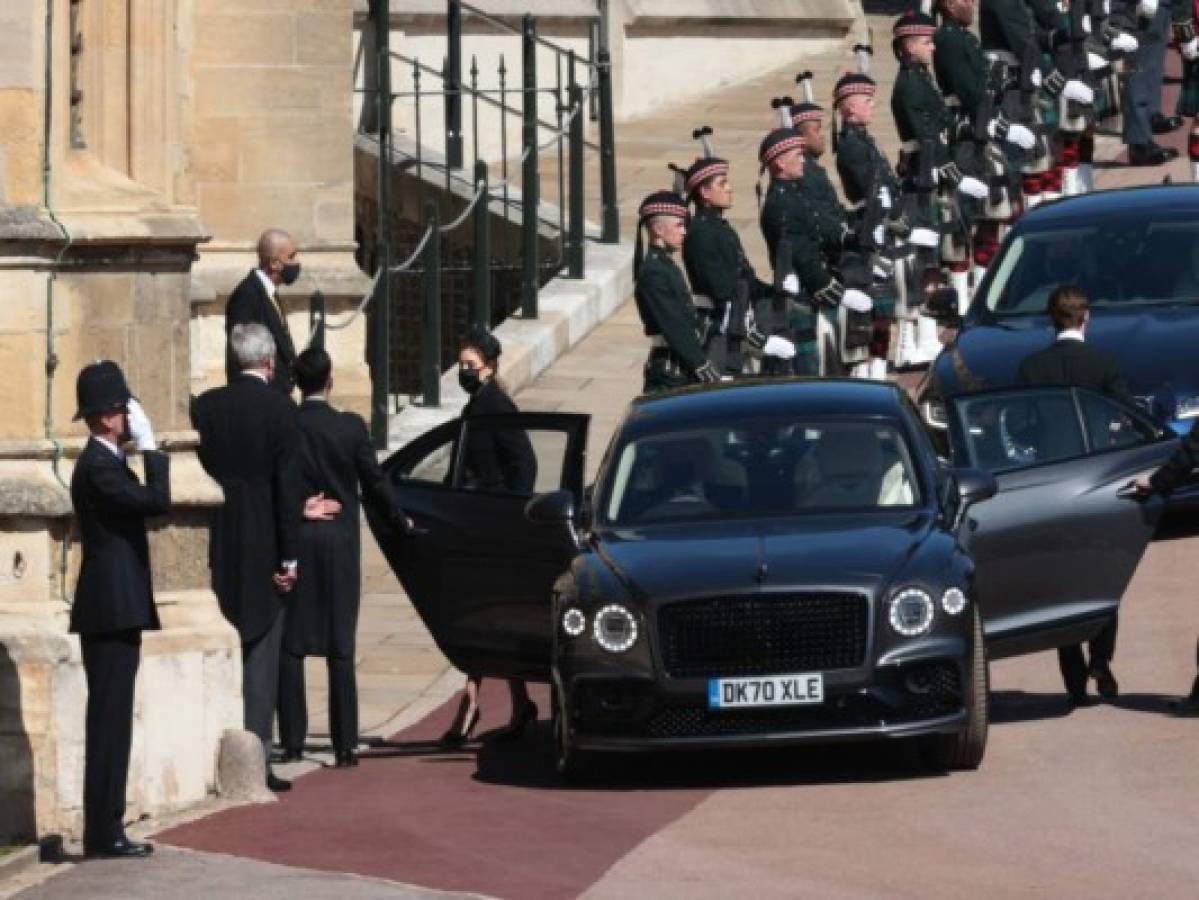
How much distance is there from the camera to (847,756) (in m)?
18.4

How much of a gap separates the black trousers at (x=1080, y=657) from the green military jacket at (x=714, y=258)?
584 cm

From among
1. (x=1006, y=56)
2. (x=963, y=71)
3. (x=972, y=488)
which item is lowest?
(x=972, y=488)

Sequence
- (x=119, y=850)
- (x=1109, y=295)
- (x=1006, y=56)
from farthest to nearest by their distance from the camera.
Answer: (x=1006, y=56) < (x=1109, y=295) < (x=119, y=850)

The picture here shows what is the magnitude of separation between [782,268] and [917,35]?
438cm

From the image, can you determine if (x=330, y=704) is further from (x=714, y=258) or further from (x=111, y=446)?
(x=714, y=258)

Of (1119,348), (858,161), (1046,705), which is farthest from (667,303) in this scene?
(1046,705)

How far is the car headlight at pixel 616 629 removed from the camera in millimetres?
17562

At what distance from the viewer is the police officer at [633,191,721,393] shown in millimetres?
23516

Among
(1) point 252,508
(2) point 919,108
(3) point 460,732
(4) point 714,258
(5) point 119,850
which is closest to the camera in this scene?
(5) point 119,850

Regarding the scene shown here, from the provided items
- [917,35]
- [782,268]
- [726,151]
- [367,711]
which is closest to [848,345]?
[782,268]

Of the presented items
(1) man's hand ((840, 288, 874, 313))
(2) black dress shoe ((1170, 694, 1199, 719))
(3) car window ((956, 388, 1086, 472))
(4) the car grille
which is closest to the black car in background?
(3) car window ((956, 388, 1086, 472))

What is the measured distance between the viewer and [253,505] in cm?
1845

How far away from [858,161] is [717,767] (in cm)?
1001

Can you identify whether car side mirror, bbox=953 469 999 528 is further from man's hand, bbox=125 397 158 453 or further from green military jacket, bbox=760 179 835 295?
green military jacket, bbox=760 179 835 295
